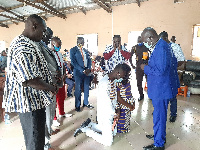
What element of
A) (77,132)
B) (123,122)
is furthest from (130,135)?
(77,132)

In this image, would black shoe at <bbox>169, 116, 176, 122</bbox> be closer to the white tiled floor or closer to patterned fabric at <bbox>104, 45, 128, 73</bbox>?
the white tiled floor

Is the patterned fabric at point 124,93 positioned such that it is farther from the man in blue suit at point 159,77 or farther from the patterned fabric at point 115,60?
the patterned fabric at point 115,60

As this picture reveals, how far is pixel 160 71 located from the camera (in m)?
1.81

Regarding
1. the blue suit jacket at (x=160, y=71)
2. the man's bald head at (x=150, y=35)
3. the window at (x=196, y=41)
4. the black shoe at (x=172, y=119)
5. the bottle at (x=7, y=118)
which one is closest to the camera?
the blue suit jacket at (x=160, y=71)

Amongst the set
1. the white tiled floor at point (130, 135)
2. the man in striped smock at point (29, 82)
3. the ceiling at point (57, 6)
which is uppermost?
the ceiling at point (57, 6)

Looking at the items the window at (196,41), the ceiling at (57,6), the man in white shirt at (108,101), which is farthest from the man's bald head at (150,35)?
the ceiling at (57,6)

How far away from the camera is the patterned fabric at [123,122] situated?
2412 millimetres

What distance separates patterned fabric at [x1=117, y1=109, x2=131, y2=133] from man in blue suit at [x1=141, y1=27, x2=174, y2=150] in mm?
527

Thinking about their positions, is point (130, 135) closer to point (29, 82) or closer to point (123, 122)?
point (123, 122)

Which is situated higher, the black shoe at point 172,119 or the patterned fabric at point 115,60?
the patterned fabric at point 115,60

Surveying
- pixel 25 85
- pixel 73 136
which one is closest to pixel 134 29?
pixel 73 136

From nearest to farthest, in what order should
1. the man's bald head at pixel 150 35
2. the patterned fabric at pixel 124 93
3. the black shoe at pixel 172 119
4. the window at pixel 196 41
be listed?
the man's bald head at pixel 150 35
the patterned fabric at pixel 124 93
the black shoe at pixel 172 119
the window at pixel 196 41

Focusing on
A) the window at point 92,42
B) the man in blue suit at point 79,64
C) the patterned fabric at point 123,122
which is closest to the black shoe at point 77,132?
the patterned fabric at point 123,122

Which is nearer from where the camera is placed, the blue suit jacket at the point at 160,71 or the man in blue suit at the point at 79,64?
the blue suit jacket at the point at 160,71
